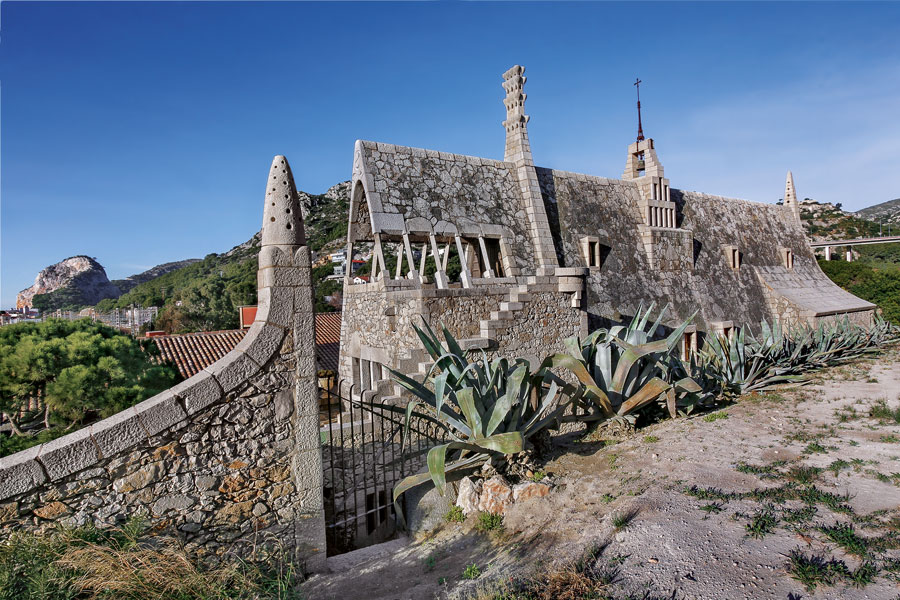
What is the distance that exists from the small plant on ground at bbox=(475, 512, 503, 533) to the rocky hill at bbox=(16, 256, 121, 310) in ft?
259

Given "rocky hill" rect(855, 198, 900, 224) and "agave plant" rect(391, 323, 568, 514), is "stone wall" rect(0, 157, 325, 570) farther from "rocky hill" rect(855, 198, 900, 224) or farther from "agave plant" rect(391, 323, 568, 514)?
"rocky hill" rect(855, 198, 900, 224)

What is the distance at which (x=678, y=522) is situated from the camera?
4.10 metres

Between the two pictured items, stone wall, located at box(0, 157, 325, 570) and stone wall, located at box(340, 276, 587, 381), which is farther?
stone wall, located at box(340, 276, 587, 381)

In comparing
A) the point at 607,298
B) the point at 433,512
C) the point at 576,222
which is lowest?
the point at 433,512

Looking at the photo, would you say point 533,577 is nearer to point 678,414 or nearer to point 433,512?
point 433,512

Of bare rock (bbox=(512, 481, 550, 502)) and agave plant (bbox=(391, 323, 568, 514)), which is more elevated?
agave plant (bbox=(391, 323, 568, 514))

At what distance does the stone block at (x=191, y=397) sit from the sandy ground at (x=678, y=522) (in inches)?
74.5

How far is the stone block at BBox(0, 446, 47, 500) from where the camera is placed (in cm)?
364

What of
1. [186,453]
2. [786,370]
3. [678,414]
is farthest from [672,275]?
[186,453]

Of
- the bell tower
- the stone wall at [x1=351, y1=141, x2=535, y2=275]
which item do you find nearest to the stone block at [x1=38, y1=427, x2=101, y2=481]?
the stone wall at [x1=351, y1=141, x2=535, y2=275]

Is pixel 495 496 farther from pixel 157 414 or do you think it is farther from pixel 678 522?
pixel 157 414

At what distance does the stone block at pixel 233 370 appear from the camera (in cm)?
439

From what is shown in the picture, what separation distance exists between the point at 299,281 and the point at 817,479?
202 inches

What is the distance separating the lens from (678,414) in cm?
712
